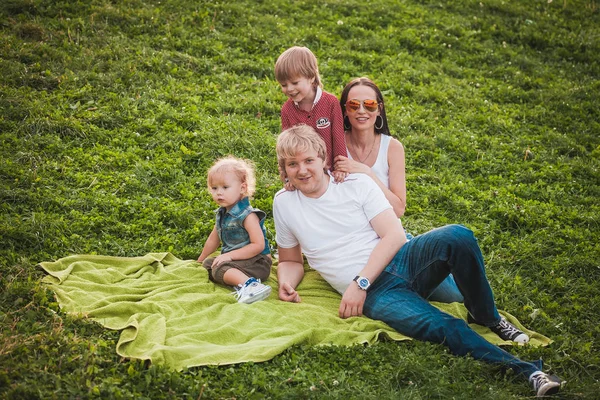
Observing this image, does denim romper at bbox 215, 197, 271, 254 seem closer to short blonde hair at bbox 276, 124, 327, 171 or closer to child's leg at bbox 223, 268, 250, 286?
child's leg at bbox 223, 268, 250, 286

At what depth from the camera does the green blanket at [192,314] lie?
180 inches

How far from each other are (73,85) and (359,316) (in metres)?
6.52

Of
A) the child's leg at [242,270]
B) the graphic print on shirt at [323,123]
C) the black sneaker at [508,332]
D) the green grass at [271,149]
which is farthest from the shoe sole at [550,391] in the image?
the graphic print on shirt at [323,123]

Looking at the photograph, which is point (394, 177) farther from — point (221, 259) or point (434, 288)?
point (221, 259)

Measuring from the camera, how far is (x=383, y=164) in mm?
6047

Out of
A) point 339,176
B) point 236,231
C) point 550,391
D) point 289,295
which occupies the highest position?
point 339,176

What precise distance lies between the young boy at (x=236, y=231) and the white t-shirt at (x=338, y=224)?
51 cm

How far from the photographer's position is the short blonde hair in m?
5.11

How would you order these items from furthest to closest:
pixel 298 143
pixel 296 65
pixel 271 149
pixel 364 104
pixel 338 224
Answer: pixel 271 149 < pixel 364 104 < pixel 296 65 < pixel 338 224 < pixel 298 143

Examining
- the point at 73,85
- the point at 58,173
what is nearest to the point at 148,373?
Result: the point at 58,173

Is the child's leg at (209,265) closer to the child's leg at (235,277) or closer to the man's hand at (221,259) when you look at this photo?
the man's hand at (221,259)

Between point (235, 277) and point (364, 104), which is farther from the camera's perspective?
point (364, 104)

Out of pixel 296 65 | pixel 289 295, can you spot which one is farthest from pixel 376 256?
pixel 296 65

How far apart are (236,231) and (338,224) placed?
1137 mm
